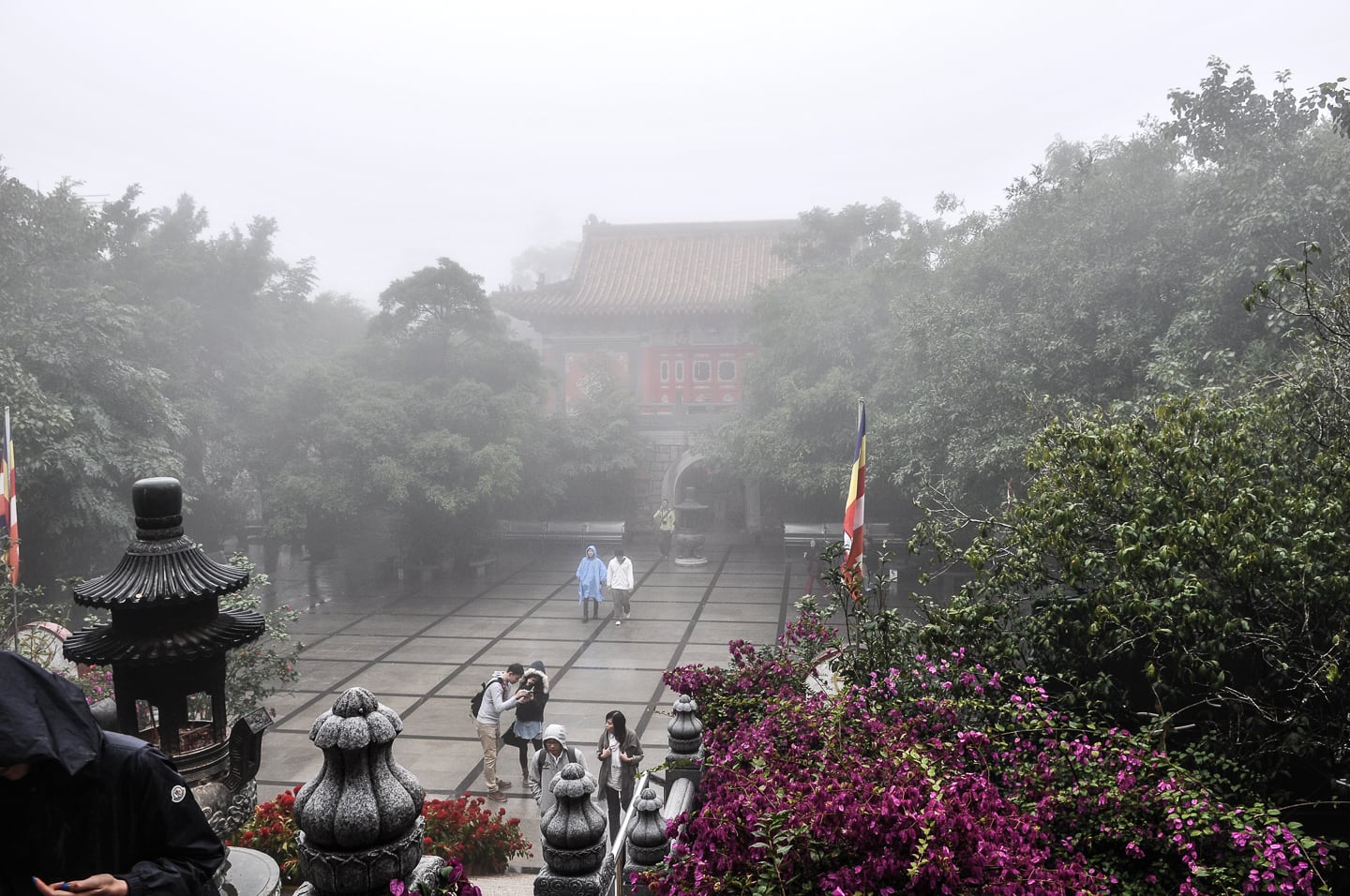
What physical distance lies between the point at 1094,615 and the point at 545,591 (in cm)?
1265

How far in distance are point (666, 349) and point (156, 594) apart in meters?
19.5

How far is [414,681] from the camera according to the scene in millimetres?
10297

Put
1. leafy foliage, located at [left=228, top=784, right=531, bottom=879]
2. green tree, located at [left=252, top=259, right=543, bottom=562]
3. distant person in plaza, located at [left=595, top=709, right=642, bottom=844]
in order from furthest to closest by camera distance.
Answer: green tree, located at [left=252, top=259, right=543, bottom=562], distant person in plaza, located at [left=595, top=709, right=642, bottom=844], leafy foliage, located at [left=228, top=784, right=531, bottom=879]

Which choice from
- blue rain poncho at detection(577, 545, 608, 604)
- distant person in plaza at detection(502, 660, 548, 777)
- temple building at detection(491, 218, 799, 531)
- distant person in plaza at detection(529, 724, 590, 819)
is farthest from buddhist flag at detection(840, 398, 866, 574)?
temple building at detection(491, 218, 799, 531)

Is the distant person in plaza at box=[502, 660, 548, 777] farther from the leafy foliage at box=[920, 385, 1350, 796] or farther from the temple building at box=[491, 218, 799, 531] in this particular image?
the temple building at box=[491, 218, 799, 531]

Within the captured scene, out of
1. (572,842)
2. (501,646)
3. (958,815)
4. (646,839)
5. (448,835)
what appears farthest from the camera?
(501,646)

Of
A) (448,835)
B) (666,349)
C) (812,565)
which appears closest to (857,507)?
(448,835)

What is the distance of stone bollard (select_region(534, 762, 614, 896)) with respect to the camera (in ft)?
10.3

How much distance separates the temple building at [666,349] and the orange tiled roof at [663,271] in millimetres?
53

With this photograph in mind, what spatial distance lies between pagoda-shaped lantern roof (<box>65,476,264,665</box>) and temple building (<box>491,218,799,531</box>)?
55.1 feet

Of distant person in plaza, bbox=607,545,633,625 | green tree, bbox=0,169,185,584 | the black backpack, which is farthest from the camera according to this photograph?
distant person in plaza, bbox=607,545,633,625

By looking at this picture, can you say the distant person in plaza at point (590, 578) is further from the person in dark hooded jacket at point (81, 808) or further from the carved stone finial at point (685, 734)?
the person in dark hooded jacket at point (81, 808)

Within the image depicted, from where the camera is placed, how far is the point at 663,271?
25328 mm

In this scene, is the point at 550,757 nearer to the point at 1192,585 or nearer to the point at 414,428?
the point at 1192,585
